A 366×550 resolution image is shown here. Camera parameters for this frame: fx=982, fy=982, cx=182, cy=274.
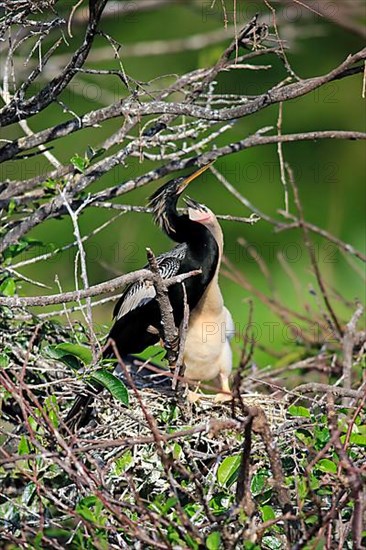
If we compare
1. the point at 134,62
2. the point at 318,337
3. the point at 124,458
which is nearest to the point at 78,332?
the point at 124,458

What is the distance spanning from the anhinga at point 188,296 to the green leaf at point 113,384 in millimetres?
529

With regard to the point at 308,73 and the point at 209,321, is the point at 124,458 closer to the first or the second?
the point at 209,321

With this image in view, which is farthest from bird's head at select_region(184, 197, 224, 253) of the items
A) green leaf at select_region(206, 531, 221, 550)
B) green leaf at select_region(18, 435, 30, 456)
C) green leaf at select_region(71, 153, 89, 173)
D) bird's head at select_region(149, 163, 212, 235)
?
green leaf at select_region(206, 531, 221, 550)

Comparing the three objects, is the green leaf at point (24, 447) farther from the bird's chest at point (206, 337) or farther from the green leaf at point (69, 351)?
the bird's chest at point (206, 337)

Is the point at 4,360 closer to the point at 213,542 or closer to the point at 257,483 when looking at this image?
the point at 257,483

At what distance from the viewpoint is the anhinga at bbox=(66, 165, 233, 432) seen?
9.45ft

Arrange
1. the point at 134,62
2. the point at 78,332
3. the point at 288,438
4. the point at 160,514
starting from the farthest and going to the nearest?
the point at 134,62 → the point at 78,332 → the point at 288,438 → the point at 160,514

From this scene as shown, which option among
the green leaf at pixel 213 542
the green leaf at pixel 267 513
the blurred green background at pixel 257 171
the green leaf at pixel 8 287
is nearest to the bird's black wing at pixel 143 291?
the green leaf at pixel 8 287

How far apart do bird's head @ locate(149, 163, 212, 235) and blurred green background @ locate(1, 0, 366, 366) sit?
2.24 m

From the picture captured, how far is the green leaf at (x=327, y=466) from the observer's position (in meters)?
1.99

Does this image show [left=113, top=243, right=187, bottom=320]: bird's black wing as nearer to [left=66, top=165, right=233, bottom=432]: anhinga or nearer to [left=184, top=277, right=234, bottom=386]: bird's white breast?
[left=66, top=165, right=233, bottom=432]: anhinga

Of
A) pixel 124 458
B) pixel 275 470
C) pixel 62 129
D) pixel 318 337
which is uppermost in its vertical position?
pixel 62 129

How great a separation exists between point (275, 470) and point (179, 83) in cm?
139

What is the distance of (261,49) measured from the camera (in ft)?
8.50
